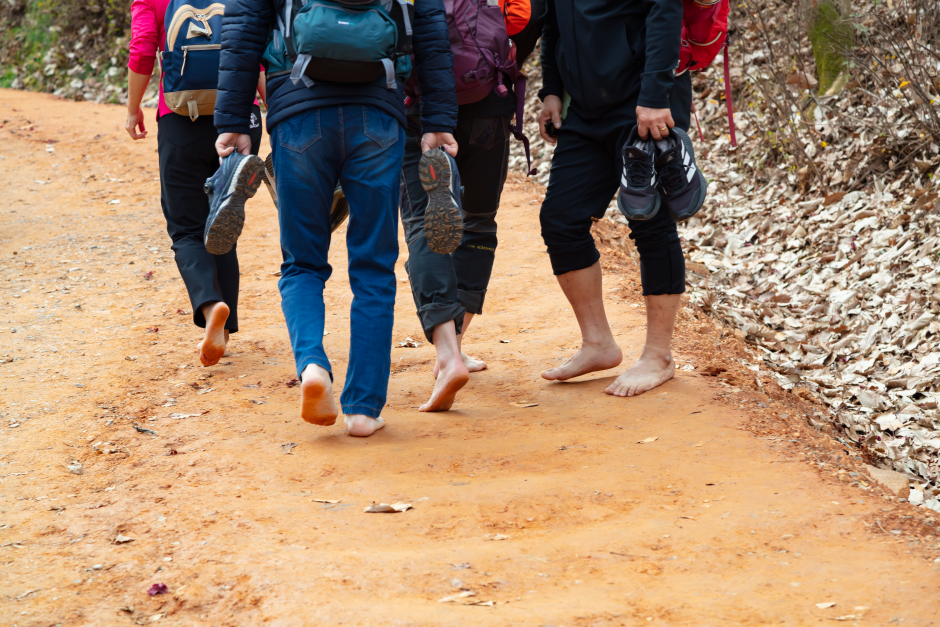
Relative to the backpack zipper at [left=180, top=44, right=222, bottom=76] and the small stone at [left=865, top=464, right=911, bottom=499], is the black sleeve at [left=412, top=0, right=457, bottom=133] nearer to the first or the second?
the backpack zipper at [left=180, top=44, right=222, bottom=76]

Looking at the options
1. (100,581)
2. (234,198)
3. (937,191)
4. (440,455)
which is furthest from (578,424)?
(937,191)

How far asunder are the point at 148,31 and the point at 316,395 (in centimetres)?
235

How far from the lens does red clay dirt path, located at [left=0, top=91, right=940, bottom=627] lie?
217 centimetres

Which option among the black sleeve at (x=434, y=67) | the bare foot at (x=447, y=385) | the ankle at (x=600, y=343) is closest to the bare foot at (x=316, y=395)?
the bare foot at (x=447, y=385)

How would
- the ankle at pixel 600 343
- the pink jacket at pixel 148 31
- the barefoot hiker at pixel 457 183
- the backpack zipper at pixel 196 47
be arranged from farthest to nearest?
the pink jacket at pixel 148 31, the backpack zipper at pixel 196 47, the ankle at pixel 600 343, the barefoot hiker at pixel 457 183

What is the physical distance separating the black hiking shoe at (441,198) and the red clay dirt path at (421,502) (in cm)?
80

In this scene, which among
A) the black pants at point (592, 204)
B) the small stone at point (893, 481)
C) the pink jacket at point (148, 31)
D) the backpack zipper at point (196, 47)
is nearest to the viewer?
the small stone at point (893, 481)

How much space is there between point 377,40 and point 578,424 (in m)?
1.70

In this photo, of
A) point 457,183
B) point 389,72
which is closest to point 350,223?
point 457,183

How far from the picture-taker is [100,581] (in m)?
2.33

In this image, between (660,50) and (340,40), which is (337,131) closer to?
(340,40)

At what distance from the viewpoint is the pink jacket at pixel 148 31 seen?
164 inches

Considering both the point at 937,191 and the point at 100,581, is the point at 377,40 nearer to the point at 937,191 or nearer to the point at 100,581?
the point at 100,581

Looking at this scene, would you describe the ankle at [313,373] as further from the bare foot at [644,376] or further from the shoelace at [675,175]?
the shoelace at [675,175]
